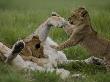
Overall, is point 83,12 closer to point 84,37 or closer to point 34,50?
point 84,37

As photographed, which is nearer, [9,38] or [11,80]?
[11,80]

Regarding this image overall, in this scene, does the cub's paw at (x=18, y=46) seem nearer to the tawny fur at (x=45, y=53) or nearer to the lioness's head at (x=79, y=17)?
the tawny fur at (x=45, y=53)

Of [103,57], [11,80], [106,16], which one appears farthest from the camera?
[106,16]

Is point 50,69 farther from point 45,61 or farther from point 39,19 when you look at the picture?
point 39,19

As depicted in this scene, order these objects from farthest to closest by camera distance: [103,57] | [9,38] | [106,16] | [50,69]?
1. [106,16]
2. [9,38]
3. [103,57]
4. [50,69]

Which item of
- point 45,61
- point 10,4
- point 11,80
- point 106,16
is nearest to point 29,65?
point 45,61

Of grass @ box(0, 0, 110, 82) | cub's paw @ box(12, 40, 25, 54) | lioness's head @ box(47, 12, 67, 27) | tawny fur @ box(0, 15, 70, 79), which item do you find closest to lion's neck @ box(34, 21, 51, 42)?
tawny fur @ box(0, 15, 70, 79)

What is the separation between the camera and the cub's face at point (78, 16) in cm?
955

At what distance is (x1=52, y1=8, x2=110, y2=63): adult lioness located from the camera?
9555 mm

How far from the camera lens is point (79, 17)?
9.63m

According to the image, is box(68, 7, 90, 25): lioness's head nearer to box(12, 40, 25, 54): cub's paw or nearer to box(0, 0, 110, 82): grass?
box(0, 0, 110, 82): grass

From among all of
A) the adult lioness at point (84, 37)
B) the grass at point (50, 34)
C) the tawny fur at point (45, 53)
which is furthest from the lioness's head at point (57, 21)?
the grass at point (50, 34)

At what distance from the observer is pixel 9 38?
10.7 m

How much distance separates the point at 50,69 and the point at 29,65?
0.40 meters
